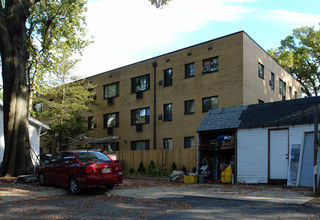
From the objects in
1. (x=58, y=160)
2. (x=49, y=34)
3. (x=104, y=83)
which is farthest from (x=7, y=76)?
(x=104, y=83)

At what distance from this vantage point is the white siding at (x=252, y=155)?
1539cm

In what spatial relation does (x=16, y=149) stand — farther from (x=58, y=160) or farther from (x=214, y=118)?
(x=214, y=118)

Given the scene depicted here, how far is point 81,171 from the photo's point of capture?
468 inches

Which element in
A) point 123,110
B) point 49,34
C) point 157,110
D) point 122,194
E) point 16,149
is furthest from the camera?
point 123,110

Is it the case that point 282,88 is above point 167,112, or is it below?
above

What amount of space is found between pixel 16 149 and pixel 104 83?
17401 millimetres

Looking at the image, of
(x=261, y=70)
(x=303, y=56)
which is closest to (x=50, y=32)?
(x=261, y=70)

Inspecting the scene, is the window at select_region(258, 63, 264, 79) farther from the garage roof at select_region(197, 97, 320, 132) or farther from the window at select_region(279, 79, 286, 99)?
the garage roof at select_region(197, 97, 320, 132)

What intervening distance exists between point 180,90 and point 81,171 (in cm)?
1512

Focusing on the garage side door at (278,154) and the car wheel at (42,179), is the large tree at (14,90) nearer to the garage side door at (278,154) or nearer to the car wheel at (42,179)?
the car wheel at (42,179)

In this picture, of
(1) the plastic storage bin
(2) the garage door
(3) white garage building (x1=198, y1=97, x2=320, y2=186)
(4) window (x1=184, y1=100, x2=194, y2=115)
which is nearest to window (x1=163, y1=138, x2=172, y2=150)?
(4) window (x1=184, y1=100, x2=194, y2=115)

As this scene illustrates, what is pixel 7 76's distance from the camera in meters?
15.6

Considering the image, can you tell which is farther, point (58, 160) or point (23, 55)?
point (23, 55)

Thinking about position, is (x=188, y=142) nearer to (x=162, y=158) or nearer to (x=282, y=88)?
(x=162, y=158)
